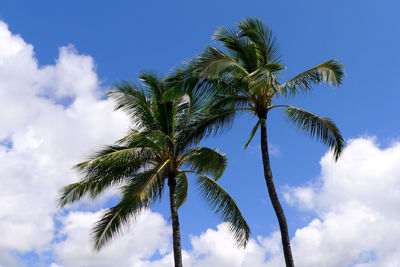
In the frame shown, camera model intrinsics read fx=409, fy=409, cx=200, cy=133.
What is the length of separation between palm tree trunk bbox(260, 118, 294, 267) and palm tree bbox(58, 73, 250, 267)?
94.5 inches

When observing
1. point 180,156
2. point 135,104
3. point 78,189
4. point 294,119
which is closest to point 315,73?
point 294,119

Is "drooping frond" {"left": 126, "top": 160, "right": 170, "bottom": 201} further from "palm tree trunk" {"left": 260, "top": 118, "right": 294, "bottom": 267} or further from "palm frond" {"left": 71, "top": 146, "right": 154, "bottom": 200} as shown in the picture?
"palm tree trunk" {"left": 260, "top": 118, "right": 294, "bottom": 267}

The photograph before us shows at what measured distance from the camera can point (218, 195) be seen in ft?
52.8

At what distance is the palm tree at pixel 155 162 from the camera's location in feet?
43.8

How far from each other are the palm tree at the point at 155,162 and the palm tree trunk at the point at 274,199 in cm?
240

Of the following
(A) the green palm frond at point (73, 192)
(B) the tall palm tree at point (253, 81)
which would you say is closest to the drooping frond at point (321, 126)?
(B) the tall palm tree at point (253, 81)

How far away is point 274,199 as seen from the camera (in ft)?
42.8

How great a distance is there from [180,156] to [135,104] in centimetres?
276

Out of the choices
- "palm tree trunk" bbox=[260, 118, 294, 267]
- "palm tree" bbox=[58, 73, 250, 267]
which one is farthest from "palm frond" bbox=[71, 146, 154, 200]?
"palm tree trunk" bbox=[260, 118, 294, 267]

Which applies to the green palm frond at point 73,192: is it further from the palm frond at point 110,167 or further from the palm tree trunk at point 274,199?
the palm tree trunk at point 274,199

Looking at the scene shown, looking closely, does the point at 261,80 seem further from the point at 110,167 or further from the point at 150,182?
the point at 110,167

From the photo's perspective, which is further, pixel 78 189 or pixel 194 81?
pixel 78 189

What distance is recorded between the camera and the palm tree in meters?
13.3

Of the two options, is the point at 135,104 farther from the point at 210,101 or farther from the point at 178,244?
the point at 178,244
